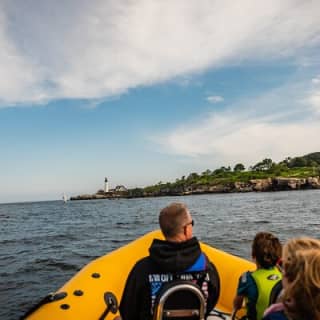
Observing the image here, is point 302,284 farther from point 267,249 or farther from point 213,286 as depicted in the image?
point 267,249

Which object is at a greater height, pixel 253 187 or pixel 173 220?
pixel 253 187

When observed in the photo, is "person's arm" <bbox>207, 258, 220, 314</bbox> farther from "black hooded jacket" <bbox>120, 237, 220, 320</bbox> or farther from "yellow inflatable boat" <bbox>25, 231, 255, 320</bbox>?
"yellow inflatable boat" <bbox>25, 231, 255, 320</bbox>

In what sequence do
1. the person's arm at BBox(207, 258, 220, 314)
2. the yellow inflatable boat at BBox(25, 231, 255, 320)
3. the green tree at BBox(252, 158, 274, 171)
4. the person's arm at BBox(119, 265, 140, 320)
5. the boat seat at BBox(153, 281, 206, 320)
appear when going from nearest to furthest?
the boat seat at BBox(153, 281, 206, 320) → the person's arm at BBox(119, 265, 140, 320) → the person's arm at BBox(207, 258, 220, 314) → the yellow inflatable boat at BBox(25, 231, 255, 320) → the green tree at BBox(252, 158, 274, 171)

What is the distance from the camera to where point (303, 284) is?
1.58 m

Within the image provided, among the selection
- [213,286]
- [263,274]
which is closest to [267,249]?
[263,274]

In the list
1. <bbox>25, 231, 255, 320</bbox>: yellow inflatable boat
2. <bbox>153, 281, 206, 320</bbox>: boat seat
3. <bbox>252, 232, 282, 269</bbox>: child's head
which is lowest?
<bbox>25, 231, 255, 320</bbox>: yellow inflatable boat

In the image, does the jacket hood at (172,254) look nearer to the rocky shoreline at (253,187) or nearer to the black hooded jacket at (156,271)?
the black hooded jacket at (156,271)

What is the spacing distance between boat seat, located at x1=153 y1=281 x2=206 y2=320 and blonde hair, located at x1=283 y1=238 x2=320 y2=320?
101cm

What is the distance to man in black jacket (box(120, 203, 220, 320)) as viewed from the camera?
2.67 meters

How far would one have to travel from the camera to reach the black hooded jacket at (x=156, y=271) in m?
2.66

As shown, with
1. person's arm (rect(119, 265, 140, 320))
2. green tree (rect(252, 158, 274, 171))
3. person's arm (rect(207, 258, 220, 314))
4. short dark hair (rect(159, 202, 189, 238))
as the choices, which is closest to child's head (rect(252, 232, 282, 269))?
person's arm (rect(207, 258, 220, 314))

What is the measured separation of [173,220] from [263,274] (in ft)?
4.42

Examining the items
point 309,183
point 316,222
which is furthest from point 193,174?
point 316,222

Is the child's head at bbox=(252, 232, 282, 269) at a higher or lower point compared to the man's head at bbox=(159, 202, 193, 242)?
lower
